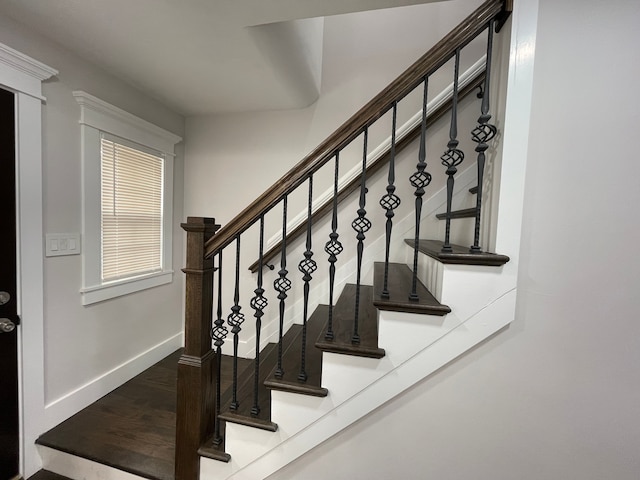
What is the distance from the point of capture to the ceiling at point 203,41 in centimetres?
114

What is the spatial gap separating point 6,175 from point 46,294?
0.69 m

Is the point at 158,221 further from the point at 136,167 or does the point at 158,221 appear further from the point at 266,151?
the point at 266,151

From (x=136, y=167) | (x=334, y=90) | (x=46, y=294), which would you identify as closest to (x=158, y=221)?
(x=136, y=167)

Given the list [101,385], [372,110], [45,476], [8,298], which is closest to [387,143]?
[372,110]

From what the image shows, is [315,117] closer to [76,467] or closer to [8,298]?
[8,298]

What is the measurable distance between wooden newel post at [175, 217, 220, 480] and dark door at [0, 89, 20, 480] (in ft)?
3.34

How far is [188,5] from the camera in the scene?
1.12 metres

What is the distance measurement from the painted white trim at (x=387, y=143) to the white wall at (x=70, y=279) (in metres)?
1.29

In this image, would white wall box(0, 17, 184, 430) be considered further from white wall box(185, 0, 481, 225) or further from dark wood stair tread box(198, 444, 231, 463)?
dark wood stair tread box(198, 444, 231, 463)

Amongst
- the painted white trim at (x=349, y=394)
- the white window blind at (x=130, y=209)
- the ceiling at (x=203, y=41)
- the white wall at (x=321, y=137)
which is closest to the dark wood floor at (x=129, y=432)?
the painted white trim at (x=349, y=394)

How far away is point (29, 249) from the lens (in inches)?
53.6

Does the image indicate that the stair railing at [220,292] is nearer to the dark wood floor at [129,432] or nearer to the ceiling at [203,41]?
the dark wood floor at [129,432]

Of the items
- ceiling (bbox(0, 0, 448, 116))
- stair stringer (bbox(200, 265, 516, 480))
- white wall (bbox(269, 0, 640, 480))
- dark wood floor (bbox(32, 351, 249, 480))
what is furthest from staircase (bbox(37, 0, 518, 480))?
ceiling (bbox(0, 0, 448, 116))

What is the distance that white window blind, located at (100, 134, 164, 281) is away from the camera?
1796 millimetres
